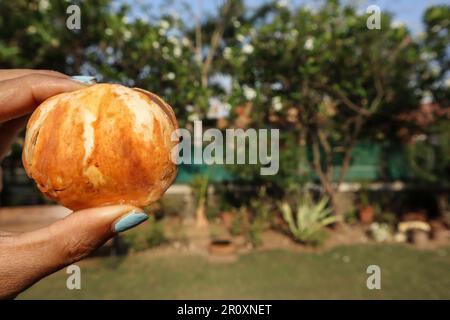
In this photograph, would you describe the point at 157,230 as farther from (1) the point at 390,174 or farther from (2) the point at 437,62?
(2) the point at 437,62

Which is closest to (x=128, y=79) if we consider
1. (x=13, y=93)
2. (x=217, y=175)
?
(x=217, y=175)

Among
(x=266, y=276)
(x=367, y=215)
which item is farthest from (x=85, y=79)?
(x=367, y=215)

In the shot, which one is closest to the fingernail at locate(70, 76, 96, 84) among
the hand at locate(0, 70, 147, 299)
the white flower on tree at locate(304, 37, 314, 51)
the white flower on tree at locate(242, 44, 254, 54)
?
the hand at locate(0, 70, 147, 299)

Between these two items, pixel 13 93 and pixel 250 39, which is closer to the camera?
pixel 13 93

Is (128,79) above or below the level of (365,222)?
above

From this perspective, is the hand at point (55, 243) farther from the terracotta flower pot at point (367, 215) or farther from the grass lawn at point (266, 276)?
the terracotta flower pot at point (367, 215)

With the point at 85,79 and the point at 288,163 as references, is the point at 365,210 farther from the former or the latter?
the point at 85,79

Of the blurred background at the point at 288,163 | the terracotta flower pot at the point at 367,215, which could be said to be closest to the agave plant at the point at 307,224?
the blurred background at the point at 288,163
